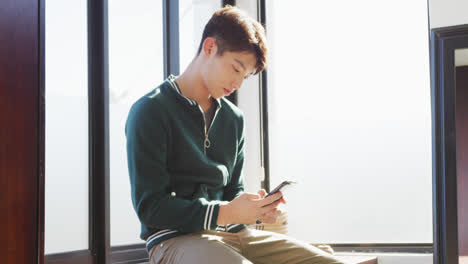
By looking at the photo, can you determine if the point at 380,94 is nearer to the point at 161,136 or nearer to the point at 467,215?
the point at 467,215

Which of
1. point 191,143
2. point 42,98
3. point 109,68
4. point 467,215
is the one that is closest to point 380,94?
point 467,215

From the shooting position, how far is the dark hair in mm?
1675

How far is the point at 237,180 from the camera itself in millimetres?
1844

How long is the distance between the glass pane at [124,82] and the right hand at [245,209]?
102 centimetres

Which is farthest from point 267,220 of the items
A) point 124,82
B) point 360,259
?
point 360,259

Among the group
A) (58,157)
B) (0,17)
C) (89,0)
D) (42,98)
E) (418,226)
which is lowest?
(418,226)

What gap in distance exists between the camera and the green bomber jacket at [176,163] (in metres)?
1.49

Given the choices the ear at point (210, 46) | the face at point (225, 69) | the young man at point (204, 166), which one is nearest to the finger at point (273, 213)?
the young man at point (204, 166)

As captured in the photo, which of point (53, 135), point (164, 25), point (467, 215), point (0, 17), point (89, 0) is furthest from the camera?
point (164, 25)

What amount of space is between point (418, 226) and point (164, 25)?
1615 mm

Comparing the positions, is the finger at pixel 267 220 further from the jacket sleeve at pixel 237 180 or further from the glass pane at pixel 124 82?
the glass pane at pixel 124 82

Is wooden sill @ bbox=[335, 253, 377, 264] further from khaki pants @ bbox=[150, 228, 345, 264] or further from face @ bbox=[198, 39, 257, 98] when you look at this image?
face @ bbox=[198, 39, 257, 98]

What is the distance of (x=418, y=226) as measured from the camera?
2914 mm

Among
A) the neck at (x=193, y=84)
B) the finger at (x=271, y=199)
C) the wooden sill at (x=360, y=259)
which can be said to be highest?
the neck at (x=193, y=84)
